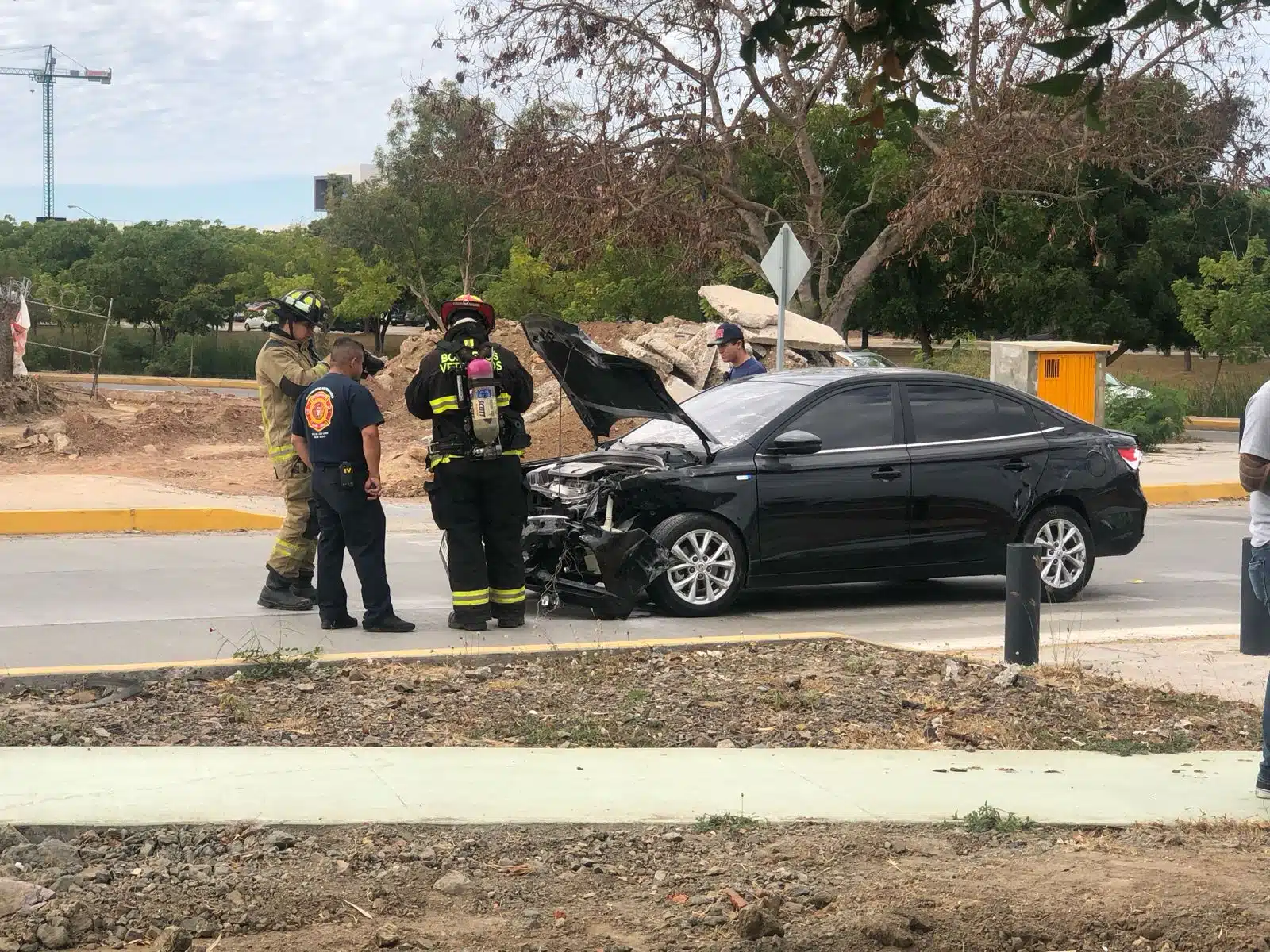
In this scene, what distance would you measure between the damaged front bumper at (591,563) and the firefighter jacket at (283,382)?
162cm

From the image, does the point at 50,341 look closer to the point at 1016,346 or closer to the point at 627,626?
the point at 1016,346

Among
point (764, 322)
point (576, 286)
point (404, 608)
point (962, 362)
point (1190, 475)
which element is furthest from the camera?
point (576, 286)

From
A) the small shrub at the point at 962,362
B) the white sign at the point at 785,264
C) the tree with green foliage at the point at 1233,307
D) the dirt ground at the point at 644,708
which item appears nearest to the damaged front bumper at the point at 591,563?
the dirt ground at the point at 644,708

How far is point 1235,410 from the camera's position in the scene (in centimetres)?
3725

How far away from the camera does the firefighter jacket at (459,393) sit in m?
9.24

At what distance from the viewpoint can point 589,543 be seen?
9.88 m

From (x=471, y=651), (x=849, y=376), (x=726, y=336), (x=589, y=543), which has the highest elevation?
(x=726, y=336)

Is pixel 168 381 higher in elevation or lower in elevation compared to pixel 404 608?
higher

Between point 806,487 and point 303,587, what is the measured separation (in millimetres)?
3330

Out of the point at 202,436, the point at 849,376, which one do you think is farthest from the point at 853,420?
the point at 202,436

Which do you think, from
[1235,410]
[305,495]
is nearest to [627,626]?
[305,495]

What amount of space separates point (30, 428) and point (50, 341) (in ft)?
96.0

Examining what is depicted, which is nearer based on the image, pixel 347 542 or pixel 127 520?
pixel 347 542

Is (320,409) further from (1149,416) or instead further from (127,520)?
(1149,416)
